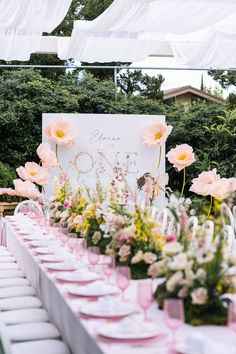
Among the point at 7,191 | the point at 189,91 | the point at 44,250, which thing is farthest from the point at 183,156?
the point at 189,91

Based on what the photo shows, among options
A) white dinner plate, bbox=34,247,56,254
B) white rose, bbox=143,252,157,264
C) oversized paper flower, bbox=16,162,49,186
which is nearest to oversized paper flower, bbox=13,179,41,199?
oversized paper flower, bbox=16,162,49,186

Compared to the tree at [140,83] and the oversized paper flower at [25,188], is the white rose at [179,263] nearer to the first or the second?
the oversized paper flower at [25,188]

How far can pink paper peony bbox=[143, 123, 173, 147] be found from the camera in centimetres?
1091

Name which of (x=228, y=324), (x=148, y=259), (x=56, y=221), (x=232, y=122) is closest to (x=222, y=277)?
(x=228, y=324)

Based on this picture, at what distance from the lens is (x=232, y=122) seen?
499 inches

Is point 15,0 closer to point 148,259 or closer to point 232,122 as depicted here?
point 148,259

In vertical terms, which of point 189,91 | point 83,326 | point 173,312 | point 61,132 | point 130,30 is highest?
point 189,91

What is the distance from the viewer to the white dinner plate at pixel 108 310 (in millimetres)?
2857

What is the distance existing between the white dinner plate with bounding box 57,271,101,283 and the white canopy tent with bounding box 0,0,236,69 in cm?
292

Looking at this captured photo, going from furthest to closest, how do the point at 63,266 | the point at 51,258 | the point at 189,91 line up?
the point at 189,91 < the point at 51,258 < the point at 63,266

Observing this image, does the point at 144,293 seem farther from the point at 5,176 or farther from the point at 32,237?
the point at 5,176

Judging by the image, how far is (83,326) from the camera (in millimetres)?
2811

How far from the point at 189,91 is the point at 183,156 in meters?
5.10

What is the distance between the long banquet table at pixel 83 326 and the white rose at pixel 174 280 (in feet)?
0.48
